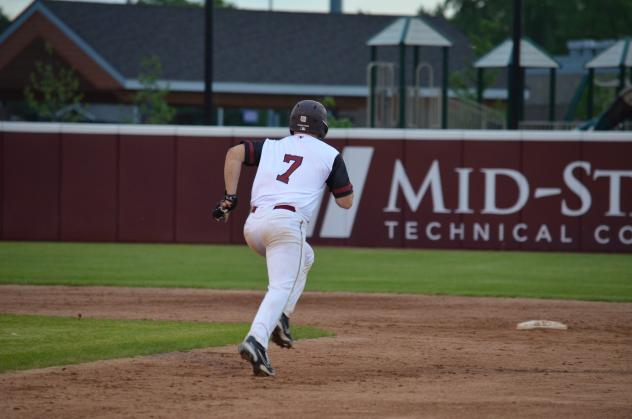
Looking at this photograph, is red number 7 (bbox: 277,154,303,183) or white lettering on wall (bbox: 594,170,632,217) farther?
white lettering on wall (bbox: 594,170,632,217)

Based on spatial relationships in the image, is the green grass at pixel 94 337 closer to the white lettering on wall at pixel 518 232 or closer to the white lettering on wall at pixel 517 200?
the white lettering on wall at pixel 517 200

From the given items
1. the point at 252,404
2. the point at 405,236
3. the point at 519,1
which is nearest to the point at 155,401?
the point at 252,404

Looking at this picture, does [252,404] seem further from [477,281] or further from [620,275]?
[620,275]

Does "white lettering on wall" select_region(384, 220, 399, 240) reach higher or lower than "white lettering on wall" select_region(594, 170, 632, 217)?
lower

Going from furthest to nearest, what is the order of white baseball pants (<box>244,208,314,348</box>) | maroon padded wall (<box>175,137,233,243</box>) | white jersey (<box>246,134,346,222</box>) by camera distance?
maroon padded wall (<box>175,137,233,243</box>)
white jersey (<box>246,134,346,222</box>)
white baseball pants (<box>244,208,314,348</box>)

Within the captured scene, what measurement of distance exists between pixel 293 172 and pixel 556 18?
195 feet

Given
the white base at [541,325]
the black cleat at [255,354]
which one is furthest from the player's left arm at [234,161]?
the white base at [541,325]

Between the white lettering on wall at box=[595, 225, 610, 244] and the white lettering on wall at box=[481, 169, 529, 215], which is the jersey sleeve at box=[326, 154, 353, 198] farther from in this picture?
the white lettering on wall at box=[595, 225, 610, 244]

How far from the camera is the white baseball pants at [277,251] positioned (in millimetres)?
7980

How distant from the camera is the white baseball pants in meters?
7.98

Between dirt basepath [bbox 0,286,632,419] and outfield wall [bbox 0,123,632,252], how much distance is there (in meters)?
8.90

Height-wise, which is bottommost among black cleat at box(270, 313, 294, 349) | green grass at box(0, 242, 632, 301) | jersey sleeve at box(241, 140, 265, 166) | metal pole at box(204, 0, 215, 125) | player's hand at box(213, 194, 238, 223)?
green grass at box(0, 242, 632, 301)

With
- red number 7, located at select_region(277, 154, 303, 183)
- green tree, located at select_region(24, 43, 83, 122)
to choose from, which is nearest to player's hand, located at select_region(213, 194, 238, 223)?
red number 7, located at select_region(277, 154, 303, 183)

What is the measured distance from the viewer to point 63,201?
2261 cm
